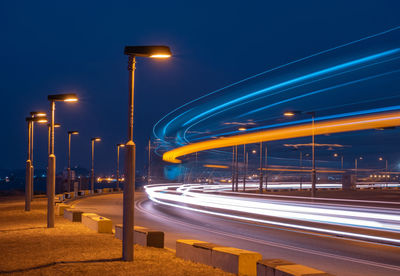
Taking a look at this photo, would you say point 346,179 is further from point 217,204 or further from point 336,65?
point 336,65

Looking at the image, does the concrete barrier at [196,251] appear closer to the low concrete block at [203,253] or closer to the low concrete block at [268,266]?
the low concrete block at [203,253]

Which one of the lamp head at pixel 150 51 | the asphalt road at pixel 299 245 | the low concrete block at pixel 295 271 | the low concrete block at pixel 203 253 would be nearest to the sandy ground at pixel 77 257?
the low concrete block at pixel 203 253

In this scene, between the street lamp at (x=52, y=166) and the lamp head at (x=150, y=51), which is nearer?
the lamp head at (x=150, y=51)

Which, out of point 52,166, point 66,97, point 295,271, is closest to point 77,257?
point 295,271

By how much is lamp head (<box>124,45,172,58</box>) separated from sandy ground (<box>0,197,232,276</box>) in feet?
15.2

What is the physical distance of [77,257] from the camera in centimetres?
1238

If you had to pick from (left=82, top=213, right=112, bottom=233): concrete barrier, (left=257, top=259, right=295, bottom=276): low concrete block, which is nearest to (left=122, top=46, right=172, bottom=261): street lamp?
(left=257, top=259, right=295, bottom=276): low concrete block

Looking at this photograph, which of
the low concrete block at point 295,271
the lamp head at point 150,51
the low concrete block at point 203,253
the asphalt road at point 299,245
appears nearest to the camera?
the low concrete block at point 295,271

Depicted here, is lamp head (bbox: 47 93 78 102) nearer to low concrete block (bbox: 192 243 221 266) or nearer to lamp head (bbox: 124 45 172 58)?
lamp head (bbox: 124 45 172 58)

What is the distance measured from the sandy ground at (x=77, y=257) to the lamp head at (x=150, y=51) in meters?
4.62

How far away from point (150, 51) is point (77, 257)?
5.01 meters

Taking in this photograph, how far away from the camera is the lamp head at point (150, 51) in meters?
12.1

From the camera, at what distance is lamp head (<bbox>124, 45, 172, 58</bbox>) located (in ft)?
39.6

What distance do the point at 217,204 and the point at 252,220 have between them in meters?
8.39
